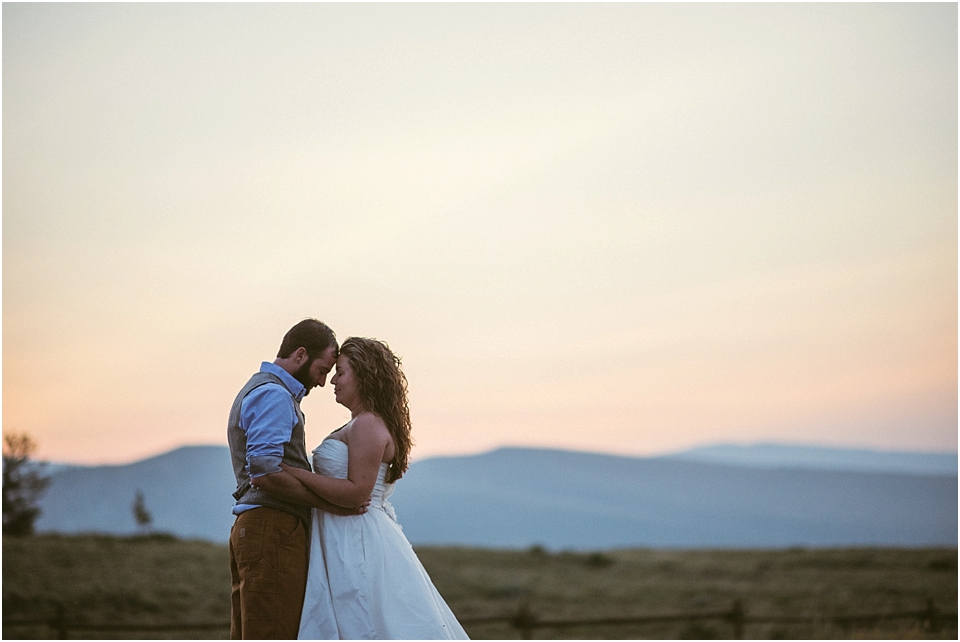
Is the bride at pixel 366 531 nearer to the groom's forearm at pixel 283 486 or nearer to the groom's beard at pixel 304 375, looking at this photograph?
the groom's forearm at pixel 283 486

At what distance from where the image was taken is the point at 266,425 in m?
4.87

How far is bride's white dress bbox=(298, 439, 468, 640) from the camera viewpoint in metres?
5.04

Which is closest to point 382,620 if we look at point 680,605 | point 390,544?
point 390,544

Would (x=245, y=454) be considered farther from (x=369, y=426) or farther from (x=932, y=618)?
(x=932, y=618)

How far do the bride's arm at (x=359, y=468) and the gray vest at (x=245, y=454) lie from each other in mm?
139

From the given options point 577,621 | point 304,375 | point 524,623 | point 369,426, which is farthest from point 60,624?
point 369,426

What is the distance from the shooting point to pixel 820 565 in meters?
34.0

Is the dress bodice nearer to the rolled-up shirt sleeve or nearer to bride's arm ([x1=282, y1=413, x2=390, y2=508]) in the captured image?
bride's arm ([x1=282, y1=413, x2=390, y2=508])

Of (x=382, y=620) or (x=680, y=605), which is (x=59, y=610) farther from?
(x=680, y=605)

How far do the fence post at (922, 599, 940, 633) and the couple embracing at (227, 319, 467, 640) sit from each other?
1264 cm

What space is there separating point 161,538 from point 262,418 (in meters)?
29.7

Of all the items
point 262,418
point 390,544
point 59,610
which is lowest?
point 59,610

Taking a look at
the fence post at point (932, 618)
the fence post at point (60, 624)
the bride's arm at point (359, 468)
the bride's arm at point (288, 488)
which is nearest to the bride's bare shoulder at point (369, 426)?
the bride's arm at point (359, 468)

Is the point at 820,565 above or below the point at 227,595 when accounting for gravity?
below
